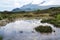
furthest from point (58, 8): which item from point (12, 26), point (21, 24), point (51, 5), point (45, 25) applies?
point (12, 26)

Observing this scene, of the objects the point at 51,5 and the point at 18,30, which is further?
the point at 51,5

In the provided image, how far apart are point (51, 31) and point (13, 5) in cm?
121

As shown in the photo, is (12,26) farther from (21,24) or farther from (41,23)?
(41,23)

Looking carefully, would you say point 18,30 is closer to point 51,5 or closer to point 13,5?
point 13,5

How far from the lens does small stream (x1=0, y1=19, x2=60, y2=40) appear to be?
11.1ft

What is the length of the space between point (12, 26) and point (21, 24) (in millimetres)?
231

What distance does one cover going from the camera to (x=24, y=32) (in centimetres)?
342

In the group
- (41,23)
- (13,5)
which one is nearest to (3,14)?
(13,5)

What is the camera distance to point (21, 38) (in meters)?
3.38

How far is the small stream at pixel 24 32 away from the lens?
339cm

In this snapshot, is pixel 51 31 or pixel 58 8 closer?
pixel 51 31

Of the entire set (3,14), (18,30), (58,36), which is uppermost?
(3,14)

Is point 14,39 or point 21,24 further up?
point 21,24

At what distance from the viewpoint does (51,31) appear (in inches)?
136
